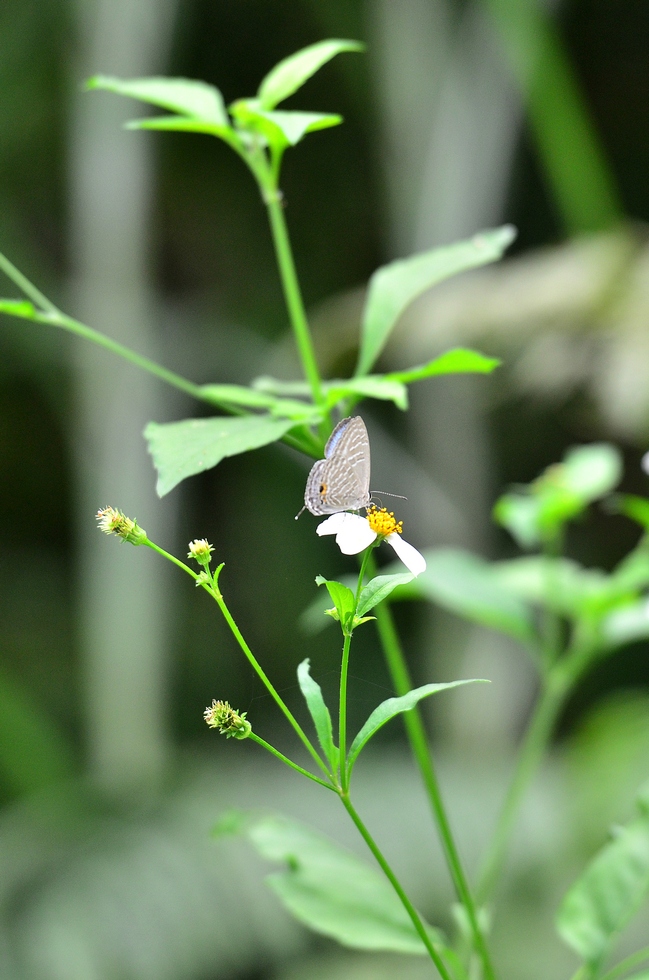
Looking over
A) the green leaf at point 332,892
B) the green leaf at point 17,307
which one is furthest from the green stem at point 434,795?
the green leaf at point 17,307

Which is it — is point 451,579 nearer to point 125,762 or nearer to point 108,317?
point 125,762

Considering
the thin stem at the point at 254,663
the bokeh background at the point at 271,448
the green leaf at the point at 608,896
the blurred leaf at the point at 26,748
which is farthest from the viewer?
the blurred leaf at the point at 26,748

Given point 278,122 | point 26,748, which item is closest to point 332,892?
point 278,122

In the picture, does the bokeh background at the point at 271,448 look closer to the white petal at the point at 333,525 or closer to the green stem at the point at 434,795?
the green stem at the point at 434,795

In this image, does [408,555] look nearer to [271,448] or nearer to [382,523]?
[382,523]

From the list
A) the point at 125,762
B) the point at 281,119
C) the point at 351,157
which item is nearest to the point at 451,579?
the point at 281,119

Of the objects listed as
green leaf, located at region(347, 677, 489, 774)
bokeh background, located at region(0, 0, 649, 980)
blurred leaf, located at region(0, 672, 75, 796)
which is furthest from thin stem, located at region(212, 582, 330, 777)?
blurred leaf, located at region(0, 672, 75, 796)

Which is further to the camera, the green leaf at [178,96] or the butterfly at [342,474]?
the green leaf at [178,96]

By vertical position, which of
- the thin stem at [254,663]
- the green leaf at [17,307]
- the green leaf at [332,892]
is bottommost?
the green leaf at [332,892]
